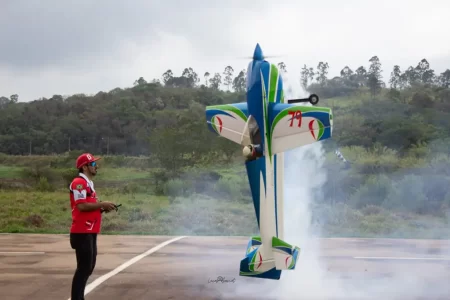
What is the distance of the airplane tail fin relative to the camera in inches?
291

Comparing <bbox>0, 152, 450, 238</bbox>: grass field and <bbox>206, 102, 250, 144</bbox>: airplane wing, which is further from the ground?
<bbox>206, 102, 250, 144</bbox>: airplane wing

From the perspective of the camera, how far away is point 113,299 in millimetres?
7672

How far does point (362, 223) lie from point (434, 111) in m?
5.00

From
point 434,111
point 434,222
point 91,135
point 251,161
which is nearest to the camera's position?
point 251,161

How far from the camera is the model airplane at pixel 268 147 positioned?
738 cm

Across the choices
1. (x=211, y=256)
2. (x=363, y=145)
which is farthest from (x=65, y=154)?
(x=211, y=256)

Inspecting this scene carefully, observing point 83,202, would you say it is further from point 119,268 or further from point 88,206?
point 119,268

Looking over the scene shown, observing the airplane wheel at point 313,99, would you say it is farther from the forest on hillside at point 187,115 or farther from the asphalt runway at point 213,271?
the forest on hillside at point 187,115

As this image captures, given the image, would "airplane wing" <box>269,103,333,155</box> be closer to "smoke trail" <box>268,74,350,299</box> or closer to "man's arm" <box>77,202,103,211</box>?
"smoke trail" <box>268,74,350,299</box>

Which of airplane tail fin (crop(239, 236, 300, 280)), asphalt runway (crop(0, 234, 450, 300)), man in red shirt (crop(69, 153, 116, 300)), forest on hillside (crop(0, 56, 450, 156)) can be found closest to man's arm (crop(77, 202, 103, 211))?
man in red shirt (crop(69, 153, 116, 300))

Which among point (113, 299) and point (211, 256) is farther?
point (211, 256)

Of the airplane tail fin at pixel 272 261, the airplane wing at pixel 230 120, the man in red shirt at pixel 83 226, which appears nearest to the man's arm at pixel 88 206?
the man in red shirt at pixel 83 226

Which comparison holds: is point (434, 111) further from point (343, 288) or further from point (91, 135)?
point (91, 135)

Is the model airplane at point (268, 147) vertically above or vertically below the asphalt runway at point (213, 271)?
above
